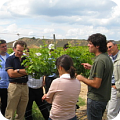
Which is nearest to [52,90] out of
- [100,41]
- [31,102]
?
[100,41]

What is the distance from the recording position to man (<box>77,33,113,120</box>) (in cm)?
263

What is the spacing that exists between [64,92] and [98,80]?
2.15ft

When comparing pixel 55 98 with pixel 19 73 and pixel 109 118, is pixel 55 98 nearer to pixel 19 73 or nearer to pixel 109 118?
pixel 19 73

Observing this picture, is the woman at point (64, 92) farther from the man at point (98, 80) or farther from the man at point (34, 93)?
the man at point (34, 93)

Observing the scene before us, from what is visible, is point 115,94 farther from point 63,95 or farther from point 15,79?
point 15,79

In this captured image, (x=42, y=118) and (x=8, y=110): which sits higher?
(x=8, y=110)

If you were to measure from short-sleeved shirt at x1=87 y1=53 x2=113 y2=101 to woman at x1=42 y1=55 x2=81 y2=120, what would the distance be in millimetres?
482

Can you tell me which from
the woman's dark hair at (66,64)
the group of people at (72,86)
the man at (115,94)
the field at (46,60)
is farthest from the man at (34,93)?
the woman's dark hair at (66,64)

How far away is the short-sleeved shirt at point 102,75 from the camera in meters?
2.62

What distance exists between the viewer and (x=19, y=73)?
11.8ft

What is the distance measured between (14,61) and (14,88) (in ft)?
1.92

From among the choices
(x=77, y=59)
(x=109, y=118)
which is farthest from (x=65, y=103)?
(x=109, y=118)

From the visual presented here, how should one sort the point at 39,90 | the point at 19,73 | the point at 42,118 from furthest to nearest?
the point at 42,118
the point at 39,90
the point at 19,73

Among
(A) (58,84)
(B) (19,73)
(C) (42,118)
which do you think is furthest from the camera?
(C) (42,118)
